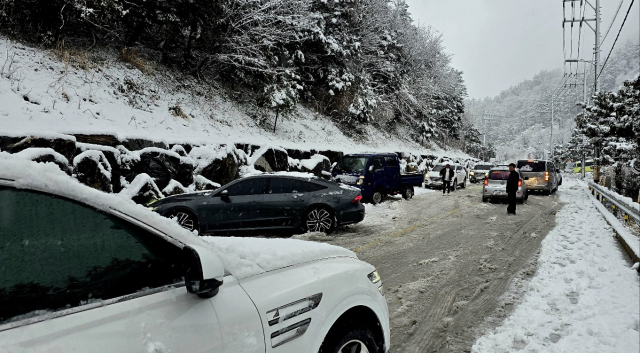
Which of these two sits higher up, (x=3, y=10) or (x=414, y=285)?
(x=3, y=10)

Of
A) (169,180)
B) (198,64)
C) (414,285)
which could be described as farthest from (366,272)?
→ (198,64)

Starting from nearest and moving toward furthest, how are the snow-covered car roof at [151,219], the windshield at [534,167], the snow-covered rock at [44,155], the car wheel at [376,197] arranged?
the snow-covered car roof at [151,219] → the snow-covered rock at [44,155] → the car wheel at [376,197] → the windshield at [534,167]

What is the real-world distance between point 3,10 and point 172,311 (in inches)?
530

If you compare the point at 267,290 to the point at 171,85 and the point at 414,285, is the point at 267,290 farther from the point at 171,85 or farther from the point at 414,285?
the point at 171,85

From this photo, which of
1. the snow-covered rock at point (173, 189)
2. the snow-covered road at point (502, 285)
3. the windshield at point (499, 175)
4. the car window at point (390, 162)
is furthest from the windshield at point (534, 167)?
the snow-covered rock at point (173, 189)

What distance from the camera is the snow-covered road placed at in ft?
12.2

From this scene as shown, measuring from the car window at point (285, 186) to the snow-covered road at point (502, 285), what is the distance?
151 cm

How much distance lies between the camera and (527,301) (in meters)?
4.71

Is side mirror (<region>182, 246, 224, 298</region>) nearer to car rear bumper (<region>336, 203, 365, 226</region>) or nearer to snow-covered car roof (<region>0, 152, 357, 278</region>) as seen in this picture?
snow-covered car roof (<region>0, 152, 357, 278</region>)

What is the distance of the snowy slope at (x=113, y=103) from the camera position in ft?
29.7

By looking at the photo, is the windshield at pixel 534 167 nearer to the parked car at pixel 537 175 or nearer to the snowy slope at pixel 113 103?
the parked car at pixel 537 175

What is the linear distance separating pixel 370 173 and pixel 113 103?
29.9ft

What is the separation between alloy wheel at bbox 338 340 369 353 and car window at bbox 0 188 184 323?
1.16m

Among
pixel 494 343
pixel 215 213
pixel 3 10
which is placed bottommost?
pixel 494 343
